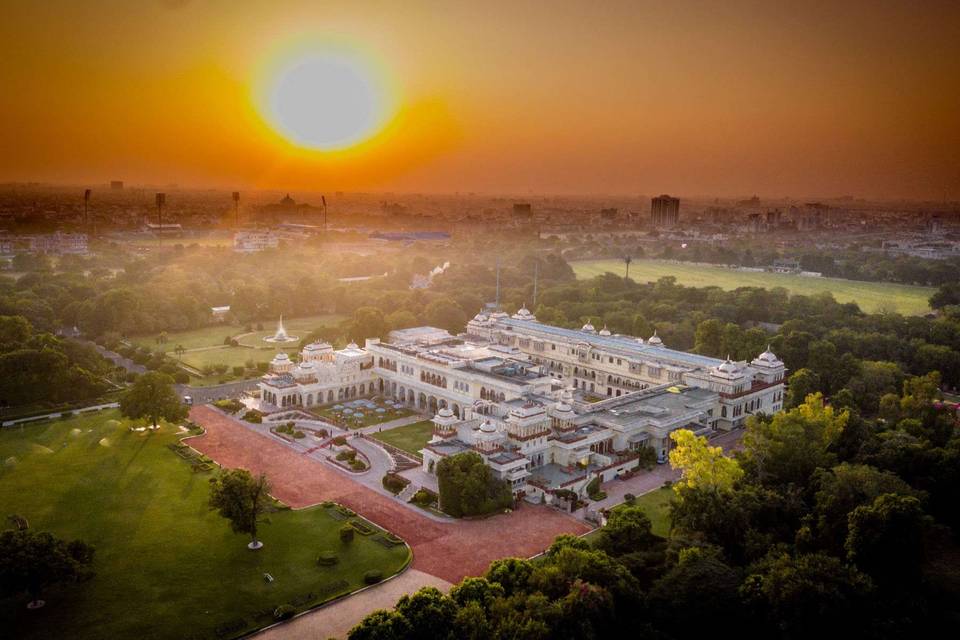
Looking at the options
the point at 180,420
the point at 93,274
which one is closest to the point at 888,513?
the point at 180,420

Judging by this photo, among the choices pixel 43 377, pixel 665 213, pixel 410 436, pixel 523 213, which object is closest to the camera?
pixel 410 436

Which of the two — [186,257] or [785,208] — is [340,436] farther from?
[785,208]

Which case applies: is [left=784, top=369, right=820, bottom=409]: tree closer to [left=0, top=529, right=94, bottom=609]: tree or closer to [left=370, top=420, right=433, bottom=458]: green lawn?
[left=370, top=420, right=433, bottom=458]: green lawn

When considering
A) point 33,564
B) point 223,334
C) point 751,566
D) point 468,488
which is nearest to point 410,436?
point 468,488

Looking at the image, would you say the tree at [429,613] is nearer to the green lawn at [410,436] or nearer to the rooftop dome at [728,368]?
the green lawn at [410,436]

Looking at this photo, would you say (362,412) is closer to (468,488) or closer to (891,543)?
(468,488)

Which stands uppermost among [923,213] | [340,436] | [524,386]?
[923,213]

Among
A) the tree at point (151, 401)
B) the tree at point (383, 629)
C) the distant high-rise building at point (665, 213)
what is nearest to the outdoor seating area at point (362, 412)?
the tree at point (151, 401)
